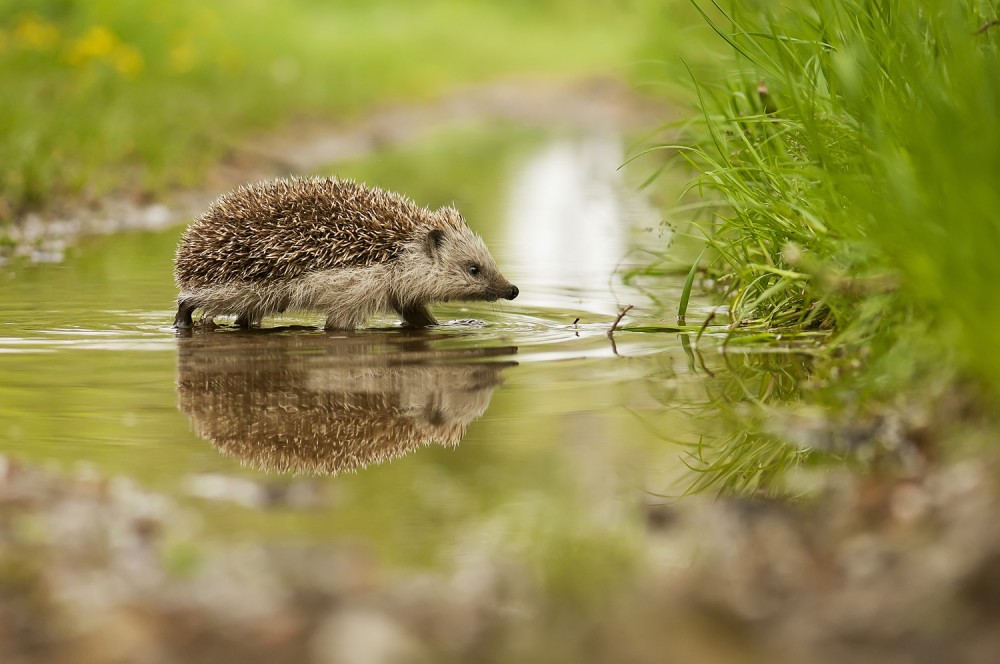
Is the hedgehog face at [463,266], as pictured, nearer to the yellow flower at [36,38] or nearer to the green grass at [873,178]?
the green grass at [873,178]

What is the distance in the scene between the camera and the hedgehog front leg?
841 centimetres

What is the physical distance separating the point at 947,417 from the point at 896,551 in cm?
99

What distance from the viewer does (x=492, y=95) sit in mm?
39500

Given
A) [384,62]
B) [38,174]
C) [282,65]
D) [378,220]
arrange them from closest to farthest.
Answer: [378,220] → [38,174] → [282,65] → [384,62]

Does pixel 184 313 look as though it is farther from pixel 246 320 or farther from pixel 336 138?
pixel 336 138

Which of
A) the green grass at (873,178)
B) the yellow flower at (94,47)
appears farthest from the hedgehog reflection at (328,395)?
the yellow flower at (94,47)

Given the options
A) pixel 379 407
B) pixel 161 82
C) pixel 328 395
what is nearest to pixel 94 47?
pixel 161 82

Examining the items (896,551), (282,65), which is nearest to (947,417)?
(896,551)

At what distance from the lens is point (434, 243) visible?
8.46 m

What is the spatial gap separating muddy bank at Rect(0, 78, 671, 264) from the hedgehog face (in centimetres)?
369

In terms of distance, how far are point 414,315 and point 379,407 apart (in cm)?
287

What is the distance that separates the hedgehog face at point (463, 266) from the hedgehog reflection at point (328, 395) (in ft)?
2.80

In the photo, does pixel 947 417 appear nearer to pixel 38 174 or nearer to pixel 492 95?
pixel 38 174

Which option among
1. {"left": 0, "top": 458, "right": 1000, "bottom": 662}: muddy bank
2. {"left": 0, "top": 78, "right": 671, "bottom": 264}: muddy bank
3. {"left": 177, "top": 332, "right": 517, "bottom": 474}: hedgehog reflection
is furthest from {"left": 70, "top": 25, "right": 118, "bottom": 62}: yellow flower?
{"left": 0, "top": 458, "right": 1000, "bottom": 662}: muddy bank
